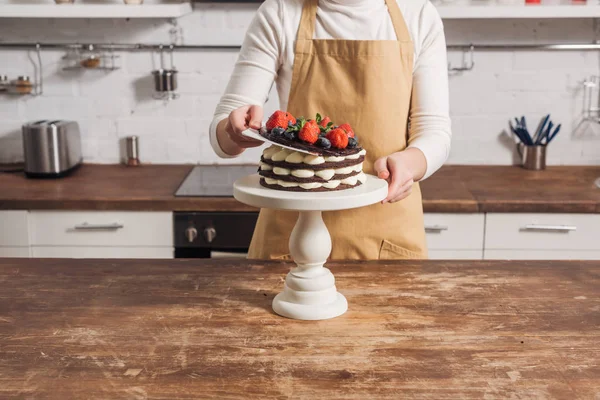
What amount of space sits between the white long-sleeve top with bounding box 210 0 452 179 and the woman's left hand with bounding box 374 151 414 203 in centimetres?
25

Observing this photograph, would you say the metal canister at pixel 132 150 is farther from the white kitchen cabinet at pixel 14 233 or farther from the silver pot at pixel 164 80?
the white kitchen cabinet at pixel 14 233

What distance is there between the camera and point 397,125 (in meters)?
1.94

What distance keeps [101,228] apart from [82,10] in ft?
2.73

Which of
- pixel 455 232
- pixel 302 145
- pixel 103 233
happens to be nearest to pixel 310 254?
pixel 302 145

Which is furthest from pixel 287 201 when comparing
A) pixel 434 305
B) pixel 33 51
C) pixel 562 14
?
pixel 33 51

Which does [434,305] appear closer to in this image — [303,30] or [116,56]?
[303,30]

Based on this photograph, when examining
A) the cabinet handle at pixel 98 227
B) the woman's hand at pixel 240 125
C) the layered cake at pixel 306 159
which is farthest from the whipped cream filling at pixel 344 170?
the cabinet handle at pixel 98 227

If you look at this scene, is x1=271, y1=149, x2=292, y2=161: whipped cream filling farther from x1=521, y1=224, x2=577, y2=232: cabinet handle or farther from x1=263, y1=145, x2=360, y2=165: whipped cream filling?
x1=521, y1=224, x2=577, y2=232: cabinet handle

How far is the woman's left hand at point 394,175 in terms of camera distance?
1.57m

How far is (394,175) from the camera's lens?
158 cm

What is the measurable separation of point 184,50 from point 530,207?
1.58m

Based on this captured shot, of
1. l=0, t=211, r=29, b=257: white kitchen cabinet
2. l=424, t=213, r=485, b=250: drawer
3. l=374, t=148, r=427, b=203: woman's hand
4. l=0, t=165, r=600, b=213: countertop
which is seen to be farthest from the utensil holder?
l=0, t=211, r=29, b=257: white kitchen cabinet

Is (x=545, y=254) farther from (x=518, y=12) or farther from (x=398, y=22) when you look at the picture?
(x=398, y=22)

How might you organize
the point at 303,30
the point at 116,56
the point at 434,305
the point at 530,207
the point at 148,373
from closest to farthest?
1. the point at 148,373
2. the point at 434,305
3. the point at 303,30
4. the point at 530,207
5. the point at 116,56
